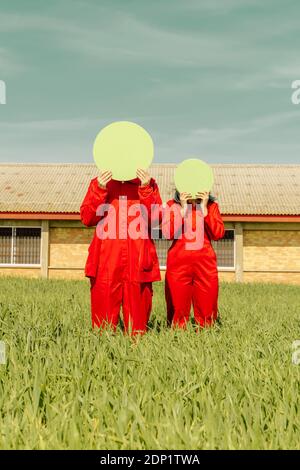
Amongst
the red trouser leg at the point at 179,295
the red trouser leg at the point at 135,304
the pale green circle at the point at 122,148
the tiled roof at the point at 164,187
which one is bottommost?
the red trouser leg at the point at 135,304

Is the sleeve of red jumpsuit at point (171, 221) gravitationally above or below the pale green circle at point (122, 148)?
below

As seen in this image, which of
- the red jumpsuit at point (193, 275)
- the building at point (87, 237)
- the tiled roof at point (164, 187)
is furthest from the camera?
the tiled roof at point (164, 187)

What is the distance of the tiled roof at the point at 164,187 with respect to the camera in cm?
1661

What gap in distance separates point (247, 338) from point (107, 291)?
1.06 meters

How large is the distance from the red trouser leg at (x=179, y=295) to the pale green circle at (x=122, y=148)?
104cm

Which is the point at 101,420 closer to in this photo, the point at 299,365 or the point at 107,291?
the point at 299,365

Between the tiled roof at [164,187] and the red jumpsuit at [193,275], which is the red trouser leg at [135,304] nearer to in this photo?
the red jumpsuit at [193,275]

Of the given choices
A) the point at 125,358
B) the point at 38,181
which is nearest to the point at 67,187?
the point at 38,181

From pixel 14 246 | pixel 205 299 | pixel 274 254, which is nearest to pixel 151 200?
pixel 205 299

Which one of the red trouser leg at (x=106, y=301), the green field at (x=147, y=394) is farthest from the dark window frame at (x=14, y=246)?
the green field at (x=147, y=394)

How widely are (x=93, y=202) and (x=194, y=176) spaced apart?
0.94m

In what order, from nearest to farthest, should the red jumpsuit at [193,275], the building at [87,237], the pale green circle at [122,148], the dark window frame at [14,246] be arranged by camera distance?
the pale green circle at [122,148]
the red jumpsuit at [193,275]
the building at [87,237]
the dark window frame at [14,246]

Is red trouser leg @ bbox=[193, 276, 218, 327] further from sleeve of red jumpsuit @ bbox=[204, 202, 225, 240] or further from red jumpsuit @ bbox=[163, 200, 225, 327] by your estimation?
sleeve of red jumpsuit @ bbox=[204, 202, 225, 240]

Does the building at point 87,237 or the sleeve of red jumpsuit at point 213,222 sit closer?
the sleeve of red jumpsuit at point 213,222
